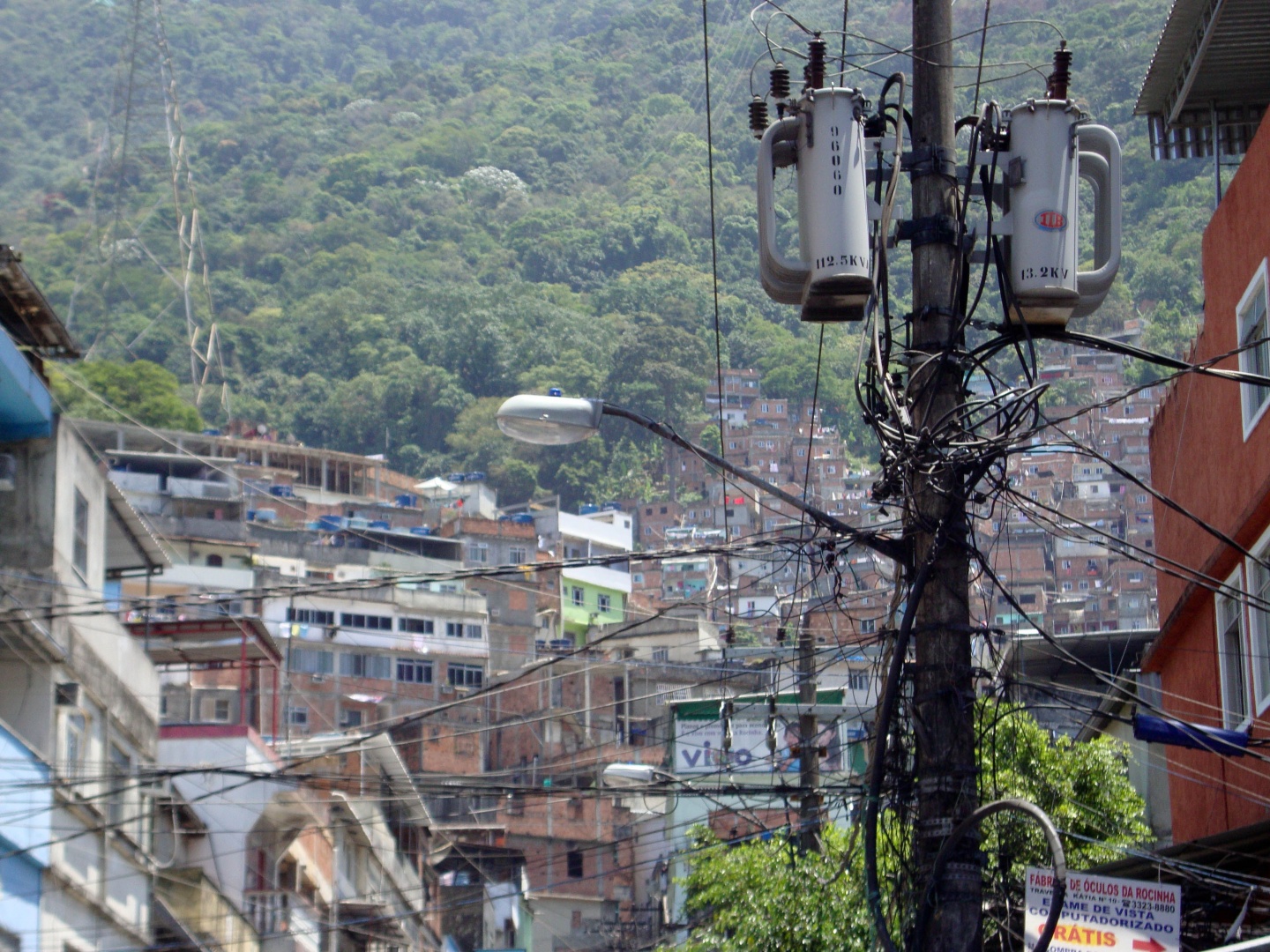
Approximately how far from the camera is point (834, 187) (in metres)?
9.79

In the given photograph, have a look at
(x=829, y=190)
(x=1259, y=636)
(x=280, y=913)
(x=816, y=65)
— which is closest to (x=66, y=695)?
(x=280, y=913)

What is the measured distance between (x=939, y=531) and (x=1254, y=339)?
6.11 metres

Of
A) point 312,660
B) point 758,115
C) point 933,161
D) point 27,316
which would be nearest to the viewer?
point 933,161

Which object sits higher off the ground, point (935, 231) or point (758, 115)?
point (758, 115)

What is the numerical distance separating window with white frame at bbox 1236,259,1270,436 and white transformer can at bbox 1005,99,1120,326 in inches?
177

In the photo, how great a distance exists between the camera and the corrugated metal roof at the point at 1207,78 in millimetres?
17578

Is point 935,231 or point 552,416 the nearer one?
point 935,231

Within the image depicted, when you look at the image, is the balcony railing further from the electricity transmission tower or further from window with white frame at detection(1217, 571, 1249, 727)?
the electricity transmission tower

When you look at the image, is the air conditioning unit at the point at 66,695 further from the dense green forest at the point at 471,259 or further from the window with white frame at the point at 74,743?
the dense green forest at the point at 471,259

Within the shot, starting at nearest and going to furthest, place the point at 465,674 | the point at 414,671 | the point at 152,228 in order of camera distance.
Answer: the point at 414,671, the point at 465,674, the point at 152,228

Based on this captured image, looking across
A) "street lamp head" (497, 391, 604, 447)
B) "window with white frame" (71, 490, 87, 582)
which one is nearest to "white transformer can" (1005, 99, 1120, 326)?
"street lamp head" (497, 391, 604, 447)

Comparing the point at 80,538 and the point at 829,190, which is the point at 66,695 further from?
the point at 829,190

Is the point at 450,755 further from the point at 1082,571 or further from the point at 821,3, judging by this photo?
the point at 821,3

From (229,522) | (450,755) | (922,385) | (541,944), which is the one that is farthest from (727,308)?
(922,385)
